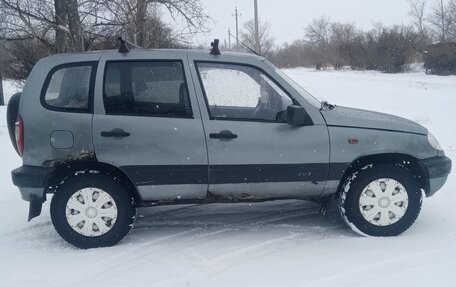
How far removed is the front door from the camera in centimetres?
430

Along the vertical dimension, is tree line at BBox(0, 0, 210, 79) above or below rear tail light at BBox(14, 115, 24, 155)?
above

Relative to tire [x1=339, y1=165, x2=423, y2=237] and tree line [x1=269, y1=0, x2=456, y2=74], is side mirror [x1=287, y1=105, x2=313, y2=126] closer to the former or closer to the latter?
tire [x1=339, y1=165, x2=423, y2=237]

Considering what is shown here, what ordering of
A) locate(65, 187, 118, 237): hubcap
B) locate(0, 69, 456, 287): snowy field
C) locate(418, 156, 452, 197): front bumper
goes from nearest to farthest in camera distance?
locate(0, 69, 456, 287): snowy field
locate(65, 187, 118, 237): hubcap
locate(418, 156, 452, 197): front bumper

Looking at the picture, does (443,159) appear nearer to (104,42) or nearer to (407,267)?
(407,267)

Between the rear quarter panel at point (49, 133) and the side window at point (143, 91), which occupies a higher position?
the side window at point (143, 91)

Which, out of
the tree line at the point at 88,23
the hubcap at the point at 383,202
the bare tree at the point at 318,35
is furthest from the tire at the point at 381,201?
the bare tree at the point at 318,35

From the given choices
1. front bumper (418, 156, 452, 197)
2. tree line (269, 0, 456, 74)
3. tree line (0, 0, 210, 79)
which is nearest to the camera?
front bumper (418, 156, 452, 197)

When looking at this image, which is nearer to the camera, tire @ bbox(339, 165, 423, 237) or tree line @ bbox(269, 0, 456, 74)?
tire @ bbox(339, 165, 423, 237)

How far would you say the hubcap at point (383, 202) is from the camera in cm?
449

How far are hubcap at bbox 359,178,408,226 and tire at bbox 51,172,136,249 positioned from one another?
90.5 inches

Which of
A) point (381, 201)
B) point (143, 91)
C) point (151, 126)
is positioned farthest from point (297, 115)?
point (143, 91)

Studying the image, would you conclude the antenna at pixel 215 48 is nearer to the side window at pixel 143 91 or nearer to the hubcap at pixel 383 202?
the side window at pixel 143 91

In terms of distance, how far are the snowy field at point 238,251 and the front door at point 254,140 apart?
20.8 inches

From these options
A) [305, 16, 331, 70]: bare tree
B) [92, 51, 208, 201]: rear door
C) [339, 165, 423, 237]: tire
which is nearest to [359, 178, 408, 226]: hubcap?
[339, 165, 423, 237]: tire
